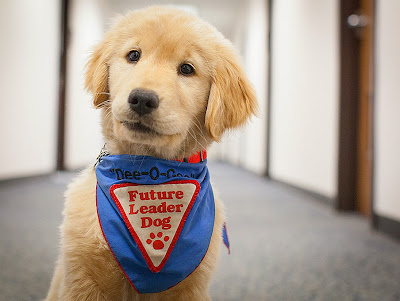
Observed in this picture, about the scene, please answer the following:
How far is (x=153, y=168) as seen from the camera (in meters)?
1.15

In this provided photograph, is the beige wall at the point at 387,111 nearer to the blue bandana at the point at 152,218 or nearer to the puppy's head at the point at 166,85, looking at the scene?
the puppy's head at the point at 166,85

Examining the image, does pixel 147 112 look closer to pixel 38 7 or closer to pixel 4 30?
pixel 4 30

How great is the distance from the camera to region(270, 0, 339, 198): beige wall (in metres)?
4.09

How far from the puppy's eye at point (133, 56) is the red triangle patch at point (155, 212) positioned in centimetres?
38

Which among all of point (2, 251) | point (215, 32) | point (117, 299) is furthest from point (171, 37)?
point (2, 251)

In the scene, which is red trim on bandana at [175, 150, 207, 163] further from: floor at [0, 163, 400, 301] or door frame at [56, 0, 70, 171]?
door frame at [56, 0, 70, 171]

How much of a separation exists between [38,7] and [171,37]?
5.37 meters

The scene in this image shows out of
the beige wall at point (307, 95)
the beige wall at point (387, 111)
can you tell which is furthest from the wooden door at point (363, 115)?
the beige wall at point (387, 111)

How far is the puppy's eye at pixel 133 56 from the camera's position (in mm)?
1142

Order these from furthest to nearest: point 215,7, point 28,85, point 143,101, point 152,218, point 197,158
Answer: point 215,7
point 28,85
point 197,158
point 152,218
point 143,101

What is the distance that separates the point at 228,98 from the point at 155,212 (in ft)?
1.40

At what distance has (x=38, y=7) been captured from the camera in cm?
561

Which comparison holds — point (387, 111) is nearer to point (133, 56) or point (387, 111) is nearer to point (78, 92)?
point (133, 56)

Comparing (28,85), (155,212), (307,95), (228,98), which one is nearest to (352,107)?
(307,95)
